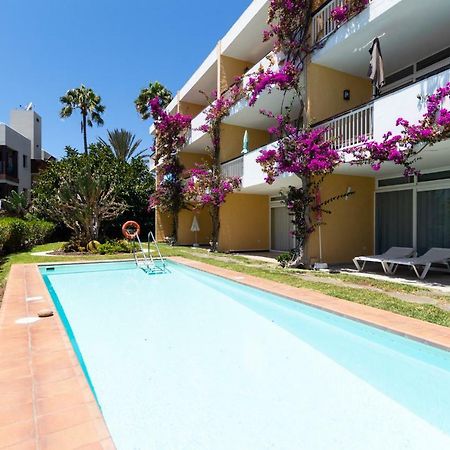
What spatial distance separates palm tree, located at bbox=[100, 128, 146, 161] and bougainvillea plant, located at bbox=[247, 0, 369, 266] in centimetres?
2855

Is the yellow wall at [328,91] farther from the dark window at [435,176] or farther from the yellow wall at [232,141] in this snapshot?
the yellow wall at [232,141]

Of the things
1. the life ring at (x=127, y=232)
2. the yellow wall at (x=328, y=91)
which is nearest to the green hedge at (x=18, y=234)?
the life ring at (x=127, y=232)

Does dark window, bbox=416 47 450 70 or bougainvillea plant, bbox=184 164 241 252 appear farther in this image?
bougainvillea plant, bbox=184 164 241 252

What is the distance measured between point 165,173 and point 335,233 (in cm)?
1440

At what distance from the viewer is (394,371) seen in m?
4.58

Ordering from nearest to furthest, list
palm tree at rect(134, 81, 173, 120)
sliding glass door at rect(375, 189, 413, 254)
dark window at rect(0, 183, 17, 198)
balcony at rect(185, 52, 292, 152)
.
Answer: sliding glass door at rect(375, 189, 413, 254), balcony at rect(185, 52, 292, 152), palm tree at rect(134, 81, 173, 120), dark window at rect(0, 183, 17, 198)

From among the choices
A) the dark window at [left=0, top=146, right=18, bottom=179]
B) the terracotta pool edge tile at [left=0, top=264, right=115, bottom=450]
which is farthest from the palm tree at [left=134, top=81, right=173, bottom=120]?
the terracotta pool edge tile at [left=0, top=264, right=115, bottom=450]

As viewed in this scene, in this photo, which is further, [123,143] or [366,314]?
[123,143]

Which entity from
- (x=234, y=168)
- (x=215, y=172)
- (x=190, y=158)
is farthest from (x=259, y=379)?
(x=190, y=158)

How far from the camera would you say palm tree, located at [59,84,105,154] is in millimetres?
36625

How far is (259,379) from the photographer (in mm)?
4547

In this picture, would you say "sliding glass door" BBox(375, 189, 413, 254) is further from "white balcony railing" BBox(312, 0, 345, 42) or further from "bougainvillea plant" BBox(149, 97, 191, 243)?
"bougainvillea plant" BBox(149, 97, 191, 243)

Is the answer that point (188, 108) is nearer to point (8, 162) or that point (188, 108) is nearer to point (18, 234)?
point (18, 234)

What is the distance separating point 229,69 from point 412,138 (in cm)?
1308
